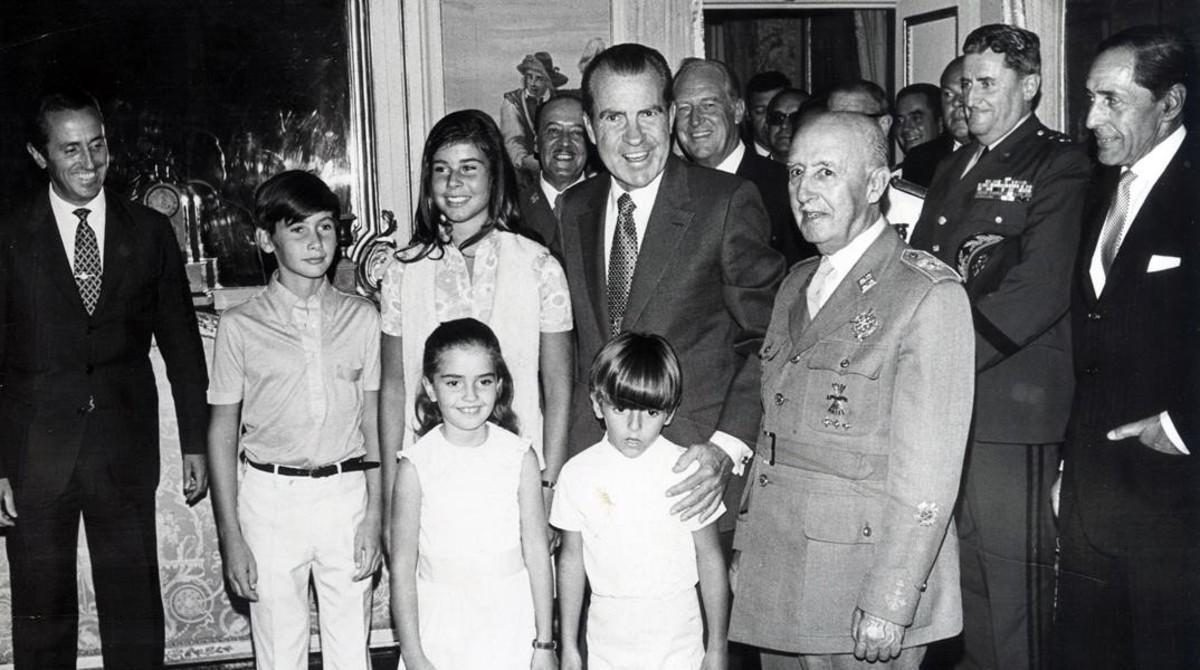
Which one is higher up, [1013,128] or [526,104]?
[526,104]

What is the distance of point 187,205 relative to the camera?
5.08 m

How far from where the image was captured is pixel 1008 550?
3172 mm

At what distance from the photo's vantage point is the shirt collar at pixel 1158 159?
2656 mm

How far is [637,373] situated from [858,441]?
573mm

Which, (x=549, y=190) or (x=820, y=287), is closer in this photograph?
(x=820, y=287)

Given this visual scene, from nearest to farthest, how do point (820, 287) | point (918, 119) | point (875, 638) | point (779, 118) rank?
point (875, 638)
point (820, 287)
point (918, 119)
point (779, 118)

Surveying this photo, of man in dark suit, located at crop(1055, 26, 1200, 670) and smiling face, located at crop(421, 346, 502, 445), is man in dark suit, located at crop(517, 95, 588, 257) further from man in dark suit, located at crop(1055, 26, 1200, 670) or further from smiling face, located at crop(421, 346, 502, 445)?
man in dark suit, located at crop(1055, 26, 1200, 670)

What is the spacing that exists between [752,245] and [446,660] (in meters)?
1.28

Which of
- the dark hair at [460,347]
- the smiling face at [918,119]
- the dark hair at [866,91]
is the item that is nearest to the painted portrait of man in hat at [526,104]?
the dark hair at [866,91]

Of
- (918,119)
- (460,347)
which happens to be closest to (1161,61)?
(460,347)

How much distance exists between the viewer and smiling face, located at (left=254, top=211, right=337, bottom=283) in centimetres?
304

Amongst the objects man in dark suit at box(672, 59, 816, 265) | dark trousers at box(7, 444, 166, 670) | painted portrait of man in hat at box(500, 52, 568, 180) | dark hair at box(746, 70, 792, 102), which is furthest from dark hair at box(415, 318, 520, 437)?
dark hair at box(746, 70, 792, 102)

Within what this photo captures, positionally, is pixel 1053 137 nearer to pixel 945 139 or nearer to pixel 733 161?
pixel 733 161

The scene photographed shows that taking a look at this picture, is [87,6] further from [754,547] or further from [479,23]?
[754,547]
